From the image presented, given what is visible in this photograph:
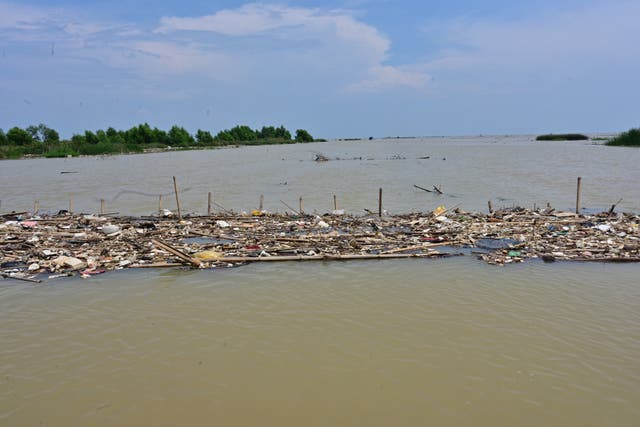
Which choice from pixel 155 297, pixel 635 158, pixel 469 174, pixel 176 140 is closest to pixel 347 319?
pixel 155 297

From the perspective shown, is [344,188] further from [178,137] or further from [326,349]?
[178,137]

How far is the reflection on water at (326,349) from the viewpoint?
4848 mm

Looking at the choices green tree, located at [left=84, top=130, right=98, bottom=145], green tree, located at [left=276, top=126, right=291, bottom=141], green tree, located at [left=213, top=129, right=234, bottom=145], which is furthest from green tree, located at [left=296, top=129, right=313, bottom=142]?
green tree, located at [left=84, top=130, right=98, bottom=145]

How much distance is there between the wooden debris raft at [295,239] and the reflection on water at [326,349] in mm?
973

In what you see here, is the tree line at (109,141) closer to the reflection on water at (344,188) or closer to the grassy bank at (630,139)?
the reflection on water at (344,188)

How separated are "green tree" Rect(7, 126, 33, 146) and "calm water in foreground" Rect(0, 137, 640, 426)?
73257mm

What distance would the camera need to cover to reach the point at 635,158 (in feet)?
127

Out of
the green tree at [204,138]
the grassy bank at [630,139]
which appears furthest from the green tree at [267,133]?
the grassy bank at [630,139]

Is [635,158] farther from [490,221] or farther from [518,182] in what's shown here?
[490,221]

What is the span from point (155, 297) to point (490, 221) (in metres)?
11.0

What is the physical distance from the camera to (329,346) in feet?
20.4

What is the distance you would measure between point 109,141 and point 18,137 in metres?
15.0

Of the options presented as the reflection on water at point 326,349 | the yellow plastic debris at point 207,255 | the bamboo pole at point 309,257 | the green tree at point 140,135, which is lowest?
the reflection on water at point 326,349

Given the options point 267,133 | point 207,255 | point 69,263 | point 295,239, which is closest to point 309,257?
point 295,239
